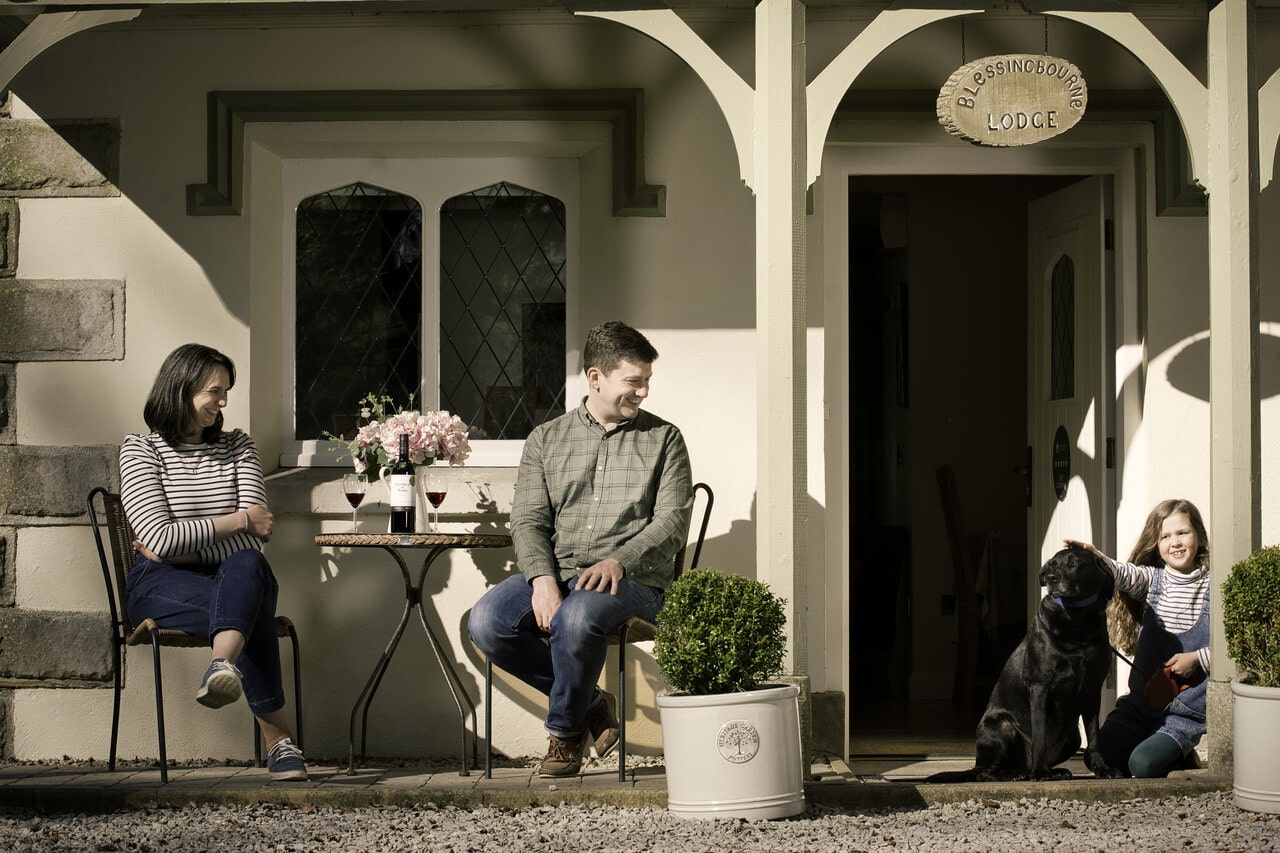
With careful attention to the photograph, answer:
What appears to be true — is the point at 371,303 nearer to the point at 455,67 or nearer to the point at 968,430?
the point at 455,67

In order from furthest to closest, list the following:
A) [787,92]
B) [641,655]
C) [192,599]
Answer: [641,655] < [192,599] < [787,92]

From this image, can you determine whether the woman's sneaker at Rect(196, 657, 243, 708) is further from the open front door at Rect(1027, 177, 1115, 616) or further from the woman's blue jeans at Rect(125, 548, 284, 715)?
the open front door at Rect(1027, 177, 1115, 616)

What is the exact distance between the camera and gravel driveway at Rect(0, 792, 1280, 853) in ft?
11.1

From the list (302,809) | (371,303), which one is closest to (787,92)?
(371,303)

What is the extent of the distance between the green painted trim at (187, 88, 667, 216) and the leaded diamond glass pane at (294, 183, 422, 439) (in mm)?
351

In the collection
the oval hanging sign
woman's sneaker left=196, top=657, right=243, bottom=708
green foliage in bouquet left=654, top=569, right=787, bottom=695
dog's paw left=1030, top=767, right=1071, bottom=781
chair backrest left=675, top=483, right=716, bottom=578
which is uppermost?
the oval hanging sign

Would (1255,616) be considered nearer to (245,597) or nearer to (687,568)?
(687,568)

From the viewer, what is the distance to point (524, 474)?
173 inches

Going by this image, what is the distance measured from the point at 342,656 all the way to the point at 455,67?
6.79ft

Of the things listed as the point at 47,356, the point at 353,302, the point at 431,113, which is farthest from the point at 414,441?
the point at 47,356

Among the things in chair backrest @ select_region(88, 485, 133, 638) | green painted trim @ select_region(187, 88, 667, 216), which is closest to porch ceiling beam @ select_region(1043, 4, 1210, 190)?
green painted trim @ select_region(187, 88, 667, 216)

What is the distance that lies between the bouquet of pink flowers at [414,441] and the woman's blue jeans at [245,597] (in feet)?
1.86

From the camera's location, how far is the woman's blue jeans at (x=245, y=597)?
406 cm

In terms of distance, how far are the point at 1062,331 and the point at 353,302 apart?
2682mm
